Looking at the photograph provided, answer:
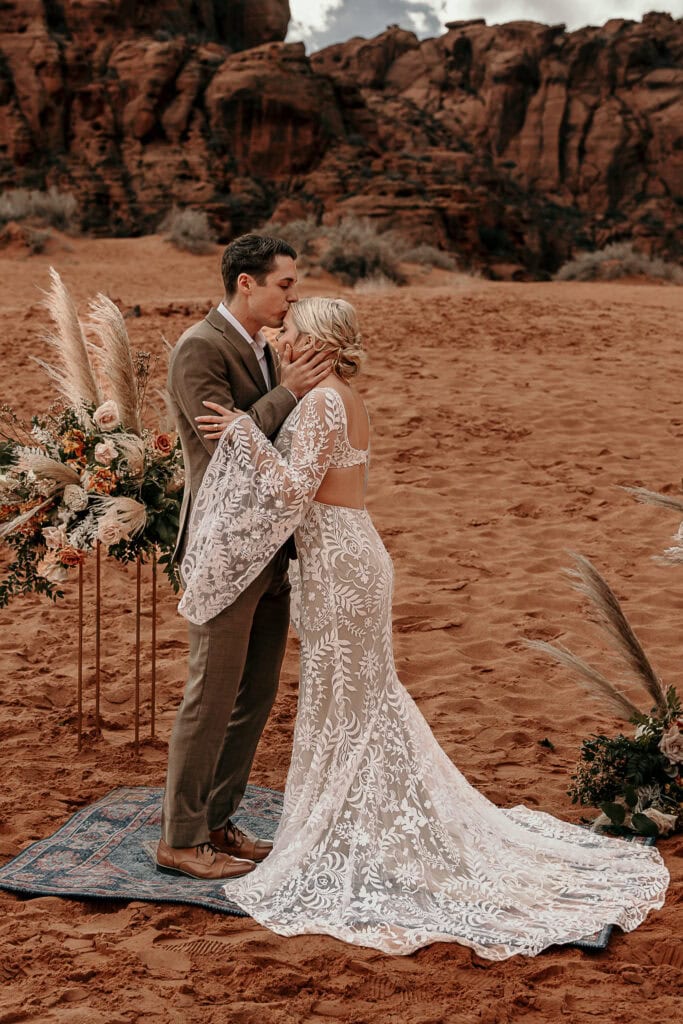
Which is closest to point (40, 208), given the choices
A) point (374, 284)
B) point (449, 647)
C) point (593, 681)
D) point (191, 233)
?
point (191, 233)

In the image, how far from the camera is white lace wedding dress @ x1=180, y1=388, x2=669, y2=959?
3721 millimetres

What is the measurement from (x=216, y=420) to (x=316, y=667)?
97 centimetres

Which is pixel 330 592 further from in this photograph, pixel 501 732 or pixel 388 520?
pixel 388 520

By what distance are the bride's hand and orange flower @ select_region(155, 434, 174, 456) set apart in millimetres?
879

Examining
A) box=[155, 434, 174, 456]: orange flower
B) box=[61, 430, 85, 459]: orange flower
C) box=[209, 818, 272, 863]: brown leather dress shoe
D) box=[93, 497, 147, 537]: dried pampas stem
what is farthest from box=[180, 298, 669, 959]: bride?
box=[61, 430, 85, 459]: orange flower

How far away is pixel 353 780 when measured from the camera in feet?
12.9

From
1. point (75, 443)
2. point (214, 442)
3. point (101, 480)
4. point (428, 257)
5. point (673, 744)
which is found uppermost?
point (214, 442)

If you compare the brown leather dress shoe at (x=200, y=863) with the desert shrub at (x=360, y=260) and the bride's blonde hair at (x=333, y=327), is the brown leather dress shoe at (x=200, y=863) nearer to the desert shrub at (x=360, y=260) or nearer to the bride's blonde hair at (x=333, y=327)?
the bride's blonde hair at (x=333, y=327)

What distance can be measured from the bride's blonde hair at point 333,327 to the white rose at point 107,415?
1.21m

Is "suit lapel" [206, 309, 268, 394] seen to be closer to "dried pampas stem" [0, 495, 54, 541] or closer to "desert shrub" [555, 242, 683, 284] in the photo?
"dried pampas stem" [0, 495, 54, 541]

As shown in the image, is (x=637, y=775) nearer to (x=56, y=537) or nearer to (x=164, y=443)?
(x=164, y=443)

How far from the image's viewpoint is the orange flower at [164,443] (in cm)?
470

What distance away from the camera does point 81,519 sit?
4766 mm

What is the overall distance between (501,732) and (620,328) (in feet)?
37.3
